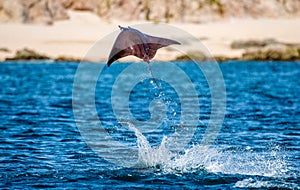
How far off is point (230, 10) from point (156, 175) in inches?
3339

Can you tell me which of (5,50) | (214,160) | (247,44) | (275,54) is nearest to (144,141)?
(214,160)

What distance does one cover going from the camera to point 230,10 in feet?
321

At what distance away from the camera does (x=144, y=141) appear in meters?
18.1

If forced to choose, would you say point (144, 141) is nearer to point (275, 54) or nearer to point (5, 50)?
point (275, 54)

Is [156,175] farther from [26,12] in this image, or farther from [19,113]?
[26,12]

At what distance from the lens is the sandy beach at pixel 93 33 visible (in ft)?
238

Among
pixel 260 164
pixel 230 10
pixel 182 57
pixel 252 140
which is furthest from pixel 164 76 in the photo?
pixel 230 10

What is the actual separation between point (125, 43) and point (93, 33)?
71.6 meters

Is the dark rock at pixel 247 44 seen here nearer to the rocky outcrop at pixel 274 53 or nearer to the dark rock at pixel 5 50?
the rocky outcrop at pixel 274 53

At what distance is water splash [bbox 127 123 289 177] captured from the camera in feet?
51.0

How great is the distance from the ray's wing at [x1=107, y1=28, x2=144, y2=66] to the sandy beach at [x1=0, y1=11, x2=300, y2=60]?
2013 inches

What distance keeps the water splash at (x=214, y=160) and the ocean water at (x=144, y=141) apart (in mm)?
25

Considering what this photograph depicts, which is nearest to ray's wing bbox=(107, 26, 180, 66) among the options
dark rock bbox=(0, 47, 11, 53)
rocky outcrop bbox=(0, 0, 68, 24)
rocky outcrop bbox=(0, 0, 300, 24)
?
dark rock bbox=(0, 47, 11, 53)

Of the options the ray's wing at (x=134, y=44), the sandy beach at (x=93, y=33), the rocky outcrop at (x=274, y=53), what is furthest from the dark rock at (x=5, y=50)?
the ray's wing at (x=134, y=44)
